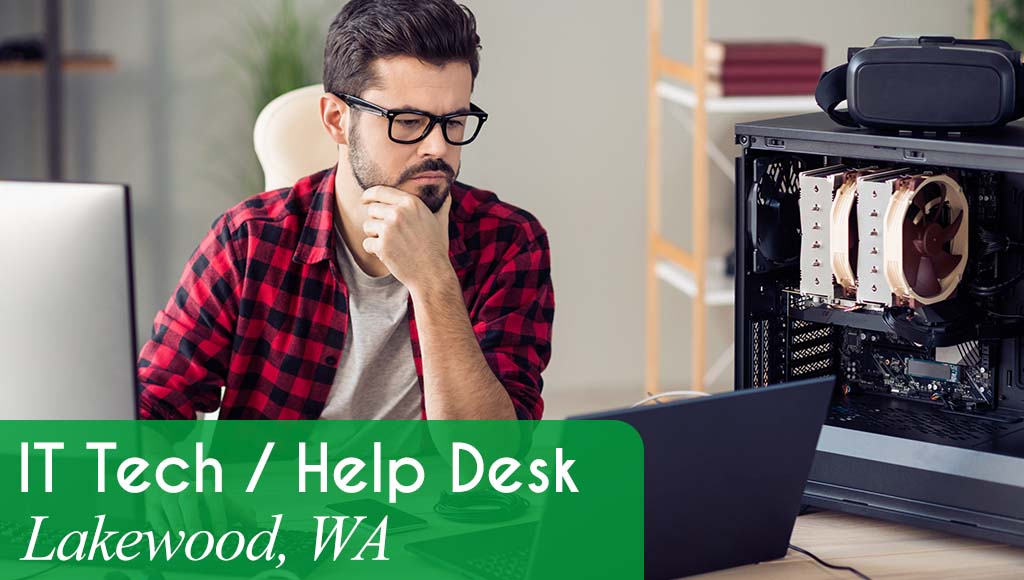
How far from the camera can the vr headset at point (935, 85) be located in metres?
1.24

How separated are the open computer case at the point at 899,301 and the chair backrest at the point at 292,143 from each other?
0.71m

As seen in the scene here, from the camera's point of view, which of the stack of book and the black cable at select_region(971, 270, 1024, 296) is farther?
the stack of book

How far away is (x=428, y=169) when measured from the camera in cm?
155

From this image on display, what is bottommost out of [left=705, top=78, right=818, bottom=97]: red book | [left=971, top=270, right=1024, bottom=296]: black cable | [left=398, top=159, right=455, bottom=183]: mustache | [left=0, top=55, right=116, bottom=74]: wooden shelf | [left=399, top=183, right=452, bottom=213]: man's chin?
[left=971, top=270, right=1024, bottom=296]: black cable

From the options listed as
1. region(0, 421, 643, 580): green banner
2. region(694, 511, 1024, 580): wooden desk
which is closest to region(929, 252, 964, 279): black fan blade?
region(694, 511, 1024, 580): wooden desk

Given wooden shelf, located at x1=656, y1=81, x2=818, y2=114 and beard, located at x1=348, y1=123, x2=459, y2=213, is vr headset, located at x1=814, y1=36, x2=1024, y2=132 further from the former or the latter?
wooden shelf, located at x1=656, y1=81, x2=818, y2=114

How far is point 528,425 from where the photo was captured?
1.55 meters

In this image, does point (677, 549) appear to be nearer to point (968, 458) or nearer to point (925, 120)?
point (968, 458)

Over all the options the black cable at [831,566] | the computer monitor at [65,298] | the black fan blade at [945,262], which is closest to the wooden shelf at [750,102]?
the black fan blade at [945,262]

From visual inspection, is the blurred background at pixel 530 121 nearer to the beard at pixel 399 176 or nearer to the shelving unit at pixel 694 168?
the shelving unit at pixel 694 168

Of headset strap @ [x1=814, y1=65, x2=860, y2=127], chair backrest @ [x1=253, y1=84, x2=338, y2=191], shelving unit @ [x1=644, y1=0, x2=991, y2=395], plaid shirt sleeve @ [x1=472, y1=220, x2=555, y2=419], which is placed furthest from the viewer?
shelving unit @ [x1=644, y1=0, x2=991, y2=395]

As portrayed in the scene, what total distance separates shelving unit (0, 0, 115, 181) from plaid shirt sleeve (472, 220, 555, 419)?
170 centimetres

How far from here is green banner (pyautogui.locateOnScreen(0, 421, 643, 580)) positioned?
1.02 metres

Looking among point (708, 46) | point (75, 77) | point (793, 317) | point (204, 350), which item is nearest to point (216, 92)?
point (75, 77)
